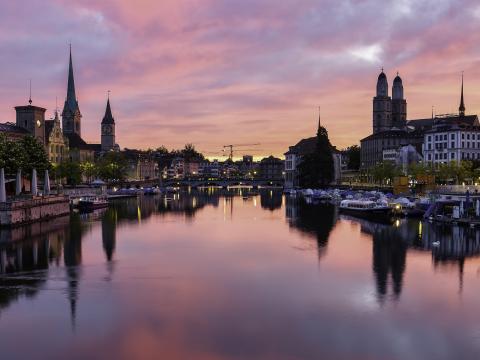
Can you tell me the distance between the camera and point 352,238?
64375mm

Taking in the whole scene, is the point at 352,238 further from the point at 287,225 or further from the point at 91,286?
the point at 91,286

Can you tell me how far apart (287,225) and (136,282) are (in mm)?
42350

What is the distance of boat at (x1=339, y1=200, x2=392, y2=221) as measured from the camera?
87.9 meters

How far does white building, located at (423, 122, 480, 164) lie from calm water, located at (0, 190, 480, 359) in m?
76.0

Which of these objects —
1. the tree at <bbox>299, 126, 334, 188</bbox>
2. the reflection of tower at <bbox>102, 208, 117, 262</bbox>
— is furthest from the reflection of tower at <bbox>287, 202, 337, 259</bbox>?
the tree at <bbox>299, 126, 334, 188</bbox>

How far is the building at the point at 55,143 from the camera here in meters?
154

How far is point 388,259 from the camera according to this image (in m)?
49.8

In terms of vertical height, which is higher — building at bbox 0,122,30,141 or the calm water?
building at bbox 0,122,30,141

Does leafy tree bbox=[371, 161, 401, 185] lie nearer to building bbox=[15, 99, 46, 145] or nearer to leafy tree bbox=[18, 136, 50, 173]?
building bbox=[15, 99, 46, 145]

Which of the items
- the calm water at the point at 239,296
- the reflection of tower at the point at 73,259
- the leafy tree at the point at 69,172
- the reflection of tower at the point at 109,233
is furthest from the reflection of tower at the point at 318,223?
the leafy tree at the point at 69,172

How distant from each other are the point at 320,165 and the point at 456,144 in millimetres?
45470

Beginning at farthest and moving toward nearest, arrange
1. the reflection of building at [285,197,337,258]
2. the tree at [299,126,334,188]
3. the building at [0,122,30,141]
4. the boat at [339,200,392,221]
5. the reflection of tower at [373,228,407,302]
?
the tree at [299,126,334,188], the building at [0,122,30,141], the boat at [339,200,392,221], the reflection of building at [285,197,337,258], the reflection of tower at [373,228,407,302]

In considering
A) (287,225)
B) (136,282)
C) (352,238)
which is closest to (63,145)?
(287,225)

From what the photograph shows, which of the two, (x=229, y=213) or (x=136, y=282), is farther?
(x=229, y=213)
